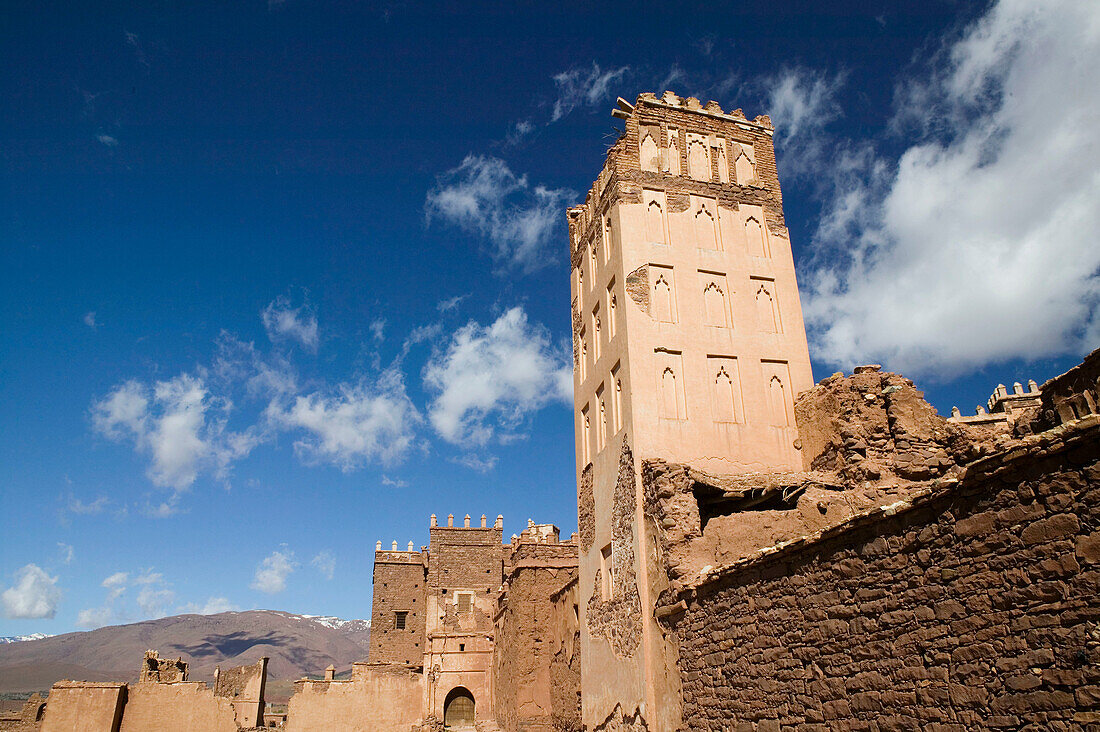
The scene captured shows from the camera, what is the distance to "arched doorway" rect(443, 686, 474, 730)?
2789 centimetres

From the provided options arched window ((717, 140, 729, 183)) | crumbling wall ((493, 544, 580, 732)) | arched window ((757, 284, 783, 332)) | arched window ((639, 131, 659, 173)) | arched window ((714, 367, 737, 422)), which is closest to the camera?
arched window ((714, 367, 737, 422))

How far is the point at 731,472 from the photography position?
530 inches

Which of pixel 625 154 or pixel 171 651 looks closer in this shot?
pixel 625 154

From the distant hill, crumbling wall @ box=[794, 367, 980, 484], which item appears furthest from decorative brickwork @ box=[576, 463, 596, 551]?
the distant hill

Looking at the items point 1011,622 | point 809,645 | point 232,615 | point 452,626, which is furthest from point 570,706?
point 232,615

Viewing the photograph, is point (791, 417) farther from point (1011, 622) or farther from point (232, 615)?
point (232, 615)

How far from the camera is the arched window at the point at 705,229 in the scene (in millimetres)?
15727

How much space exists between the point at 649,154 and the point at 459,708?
21.4m

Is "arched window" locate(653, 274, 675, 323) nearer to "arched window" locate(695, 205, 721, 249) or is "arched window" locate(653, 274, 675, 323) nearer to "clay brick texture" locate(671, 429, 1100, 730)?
"arched window" locate(695, 205, 721, 249)

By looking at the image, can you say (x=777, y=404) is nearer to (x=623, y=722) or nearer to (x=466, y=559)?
(x=623, y=722)

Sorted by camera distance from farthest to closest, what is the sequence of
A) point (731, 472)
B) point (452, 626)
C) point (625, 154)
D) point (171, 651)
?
point (171, 651), point (452, 626), point (625, 154), point (731, 472)

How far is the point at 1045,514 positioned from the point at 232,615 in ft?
721

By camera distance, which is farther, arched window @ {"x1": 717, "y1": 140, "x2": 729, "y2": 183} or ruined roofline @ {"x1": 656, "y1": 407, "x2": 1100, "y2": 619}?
arched window @ {"x1": 717, "y1": 140, "x2": 729, "y2": 183}

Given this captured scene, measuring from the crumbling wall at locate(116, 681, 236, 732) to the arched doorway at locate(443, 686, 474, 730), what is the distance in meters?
7.37
